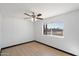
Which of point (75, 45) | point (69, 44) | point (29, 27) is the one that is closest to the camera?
point (75, 45)

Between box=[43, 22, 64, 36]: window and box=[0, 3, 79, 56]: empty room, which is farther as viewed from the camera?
box=[43, 22, 64, 36]: window

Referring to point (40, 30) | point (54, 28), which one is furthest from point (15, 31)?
point (54, 28)

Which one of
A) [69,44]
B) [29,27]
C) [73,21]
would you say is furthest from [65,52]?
[29,27]

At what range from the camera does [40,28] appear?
6.64 m

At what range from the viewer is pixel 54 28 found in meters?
5.49

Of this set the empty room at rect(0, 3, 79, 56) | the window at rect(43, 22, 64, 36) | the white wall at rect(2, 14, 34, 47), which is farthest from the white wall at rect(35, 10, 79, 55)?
the white wall at rect(2, 14, 34, 47)

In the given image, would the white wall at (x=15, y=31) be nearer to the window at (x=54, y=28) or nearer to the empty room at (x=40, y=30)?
the empty room at (x=40, y=30)

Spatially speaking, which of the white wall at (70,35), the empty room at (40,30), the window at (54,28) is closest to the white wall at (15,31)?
the empty room at (40,30)

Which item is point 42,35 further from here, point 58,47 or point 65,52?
point 65,52

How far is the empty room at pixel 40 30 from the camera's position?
3430 millimetres

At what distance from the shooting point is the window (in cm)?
481

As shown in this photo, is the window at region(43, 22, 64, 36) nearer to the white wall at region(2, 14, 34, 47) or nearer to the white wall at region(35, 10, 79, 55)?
the white wall at region(35, 10, 79, 55)

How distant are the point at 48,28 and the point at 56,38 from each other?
1.36 meters

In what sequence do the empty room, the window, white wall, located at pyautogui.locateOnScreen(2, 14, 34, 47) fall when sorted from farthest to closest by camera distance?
white wall, located at pyautogui.locateOnScreen(2, 14, 34, 47)
the window
the empty room
